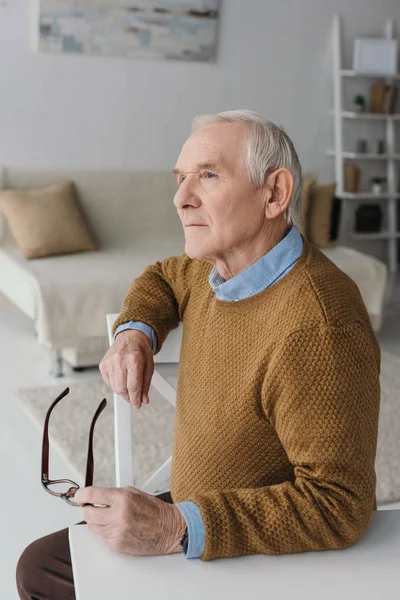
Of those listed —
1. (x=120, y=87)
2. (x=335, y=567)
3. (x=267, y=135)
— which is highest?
(x=120, y=87)

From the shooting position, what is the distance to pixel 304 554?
0.98 meters

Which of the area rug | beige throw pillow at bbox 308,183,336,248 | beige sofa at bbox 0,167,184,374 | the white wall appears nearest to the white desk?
the area rug

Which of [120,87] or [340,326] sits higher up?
[120,87]

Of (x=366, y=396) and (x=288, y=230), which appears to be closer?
(x=366, y=396)

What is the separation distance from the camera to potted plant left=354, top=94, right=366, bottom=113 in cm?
553

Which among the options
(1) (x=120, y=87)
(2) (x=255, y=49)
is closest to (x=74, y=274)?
(1) (x=120, y=87)

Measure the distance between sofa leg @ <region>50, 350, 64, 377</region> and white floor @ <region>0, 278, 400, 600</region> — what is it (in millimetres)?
32

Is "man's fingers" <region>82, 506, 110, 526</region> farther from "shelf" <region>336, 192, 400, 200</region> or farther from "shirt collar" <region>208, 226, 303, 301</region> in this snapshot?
"shelf" <region>336, 192, 400, 200</region>

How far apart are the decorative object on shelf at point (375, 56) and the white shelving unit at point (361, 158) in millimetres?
74

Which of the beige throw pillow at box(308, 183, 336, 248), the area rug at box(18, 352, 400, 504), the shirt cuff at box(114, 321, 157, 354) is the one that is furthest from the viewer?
the beige throw pillow at box(308, 183, 336, 248)

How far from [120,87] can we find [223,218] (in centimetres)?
380

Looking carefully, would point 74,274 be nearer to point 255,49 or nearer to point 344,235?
point 255,49

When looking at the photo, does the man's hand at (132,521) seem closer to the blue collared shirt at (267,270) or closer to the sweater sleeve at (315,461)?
the sweater sleeve at (315,461)

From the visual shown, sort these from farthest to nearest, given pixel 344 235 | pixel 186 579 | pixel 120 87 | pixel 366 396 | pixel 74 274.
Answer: pixel 344 235, pixel 120 87, pixel 74 274, pixel 366 396, pixel 186 579
